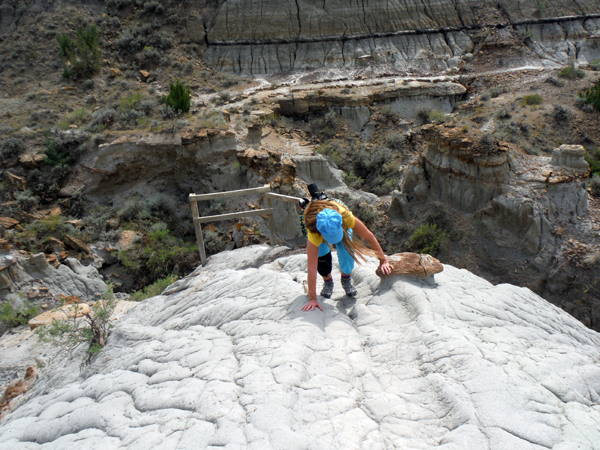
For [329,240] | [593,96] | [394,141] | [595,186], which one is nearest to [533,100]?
[593,96]

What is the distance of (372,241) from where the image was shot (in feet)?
12.3

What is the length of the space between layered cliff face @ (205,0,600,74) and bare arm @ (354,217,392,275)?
1814cm

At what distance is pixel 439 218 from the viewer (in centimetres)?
994

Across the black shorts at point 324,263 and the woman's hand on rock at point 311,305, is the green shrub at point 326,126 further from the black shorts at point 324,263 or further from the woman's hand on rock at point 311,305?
the woman's hand on rock at point 311,305

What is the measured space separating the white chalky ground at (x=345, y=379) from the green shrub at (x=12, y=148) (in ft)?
31.4

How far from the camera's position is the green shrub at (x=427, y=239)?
A: 368 inches

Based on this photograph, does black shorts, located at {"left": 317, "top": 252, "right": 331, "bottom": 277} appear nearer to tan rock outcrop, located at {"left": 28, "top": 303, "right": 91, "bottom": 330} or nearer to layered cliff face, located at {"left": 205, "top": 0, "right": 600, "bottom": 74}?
tan rock outcrop, located at {"left": 28, "top": 303, "right": 91, "bottom": 330}

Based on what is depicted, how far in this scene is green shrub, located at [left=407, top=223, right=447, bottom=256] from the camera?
9359 millimetres

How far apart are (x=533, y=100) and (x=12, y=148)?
1802 cm

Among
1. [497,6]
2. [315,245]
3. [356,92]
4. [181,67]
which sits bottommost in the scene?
[315,245]

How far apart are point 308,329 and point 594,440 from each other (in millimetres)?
2068

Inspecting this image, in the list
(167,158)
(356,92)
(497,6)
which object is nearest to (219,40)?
(356,92)

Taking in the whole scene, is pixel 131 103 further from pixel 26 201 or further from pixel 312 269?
pixel 312 269

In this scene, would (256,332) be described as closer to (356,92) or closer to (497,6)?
(356,92)
